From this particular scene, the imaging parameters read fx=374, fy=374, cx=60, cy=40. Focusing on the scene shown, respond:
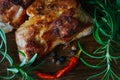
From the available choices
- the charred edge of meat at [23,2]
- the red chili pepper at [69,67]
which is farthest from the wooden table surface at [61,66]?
the charred edge of meat at [23,2]

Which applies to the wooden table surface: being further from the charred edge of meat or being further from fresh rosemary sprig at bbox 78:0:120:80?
the charred edge of meat

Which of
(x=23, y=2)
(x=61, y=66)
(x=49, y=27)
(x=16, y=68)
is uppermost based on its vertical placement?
(x=23, y=2)

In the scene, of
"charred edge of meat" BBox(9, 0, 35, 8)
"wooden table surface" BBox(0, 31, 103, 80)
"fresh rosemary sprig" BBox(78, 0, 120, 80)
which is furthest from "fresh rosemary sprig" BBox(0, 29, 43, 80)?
"fresh rosemary sprig" BBox(78, 0, 120, 80)

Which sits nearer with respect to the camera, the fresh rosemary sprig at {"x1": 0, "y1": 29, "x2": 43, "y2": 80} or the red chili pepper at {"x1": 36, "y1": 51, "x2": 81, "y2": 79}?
the fresh rosemary sprig at {"x1": 0, "y1": 29, "x2": 43, "y2": 80}

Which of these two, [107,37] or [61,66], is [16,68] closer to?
[61,66]

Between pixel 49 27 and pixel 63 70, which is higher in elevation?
pixel 49 27

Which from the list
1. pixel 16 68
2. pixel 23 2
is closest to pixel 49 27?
pixel 23 2

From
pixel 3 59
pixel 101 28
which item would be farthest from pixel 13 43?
pixel 101 28
